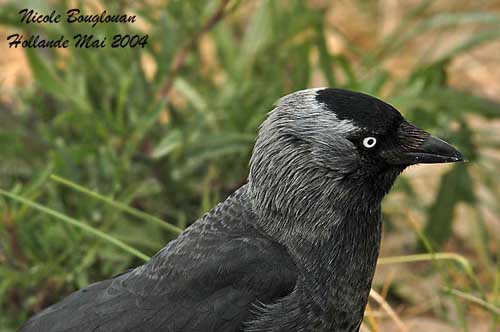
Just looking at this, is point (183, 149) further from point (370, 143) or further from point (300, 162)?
point (370, 143)

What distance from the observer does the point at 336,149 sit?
303 cm

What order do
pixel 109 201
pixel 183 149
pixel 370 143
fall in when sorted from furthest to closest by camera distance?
pixel 183 149, pixel 109 201, pixel 370 143

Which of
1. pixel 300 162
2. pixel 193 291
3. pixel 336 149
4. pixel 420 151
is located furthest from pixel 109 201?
pixel 420 151

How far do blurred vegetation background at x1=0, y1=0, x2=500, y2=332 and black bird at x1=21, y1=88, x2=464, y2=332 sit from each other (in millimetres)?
681

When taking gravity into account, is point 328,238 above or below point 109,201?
below

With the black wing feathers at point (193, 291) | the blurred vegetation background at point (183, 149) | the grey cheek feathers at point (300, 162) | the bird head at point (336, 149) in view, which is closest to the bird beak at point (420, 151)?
the bird head at point (336, 149)

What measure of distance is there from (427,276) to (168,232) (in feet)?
4.35

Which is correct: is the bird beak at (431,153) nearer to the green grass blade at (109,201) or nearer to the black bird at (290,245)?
the black bird at (290,245)

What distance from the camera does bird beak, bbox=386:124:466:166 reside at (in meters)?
3.04

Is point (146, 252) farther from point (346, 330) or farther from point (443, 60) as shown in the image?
point (443, 60)

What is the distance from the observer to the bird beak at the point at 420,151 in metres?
3.04

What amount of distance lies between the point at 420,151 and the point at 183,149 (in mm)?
1551

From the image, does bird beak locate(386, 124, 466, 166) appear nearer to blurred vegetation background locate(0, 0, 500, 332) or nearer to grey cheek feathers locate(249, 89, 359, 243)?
grey cheek feathers locate(249, 89, 359, 243)

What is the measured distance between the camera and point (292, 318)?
3023 mm
